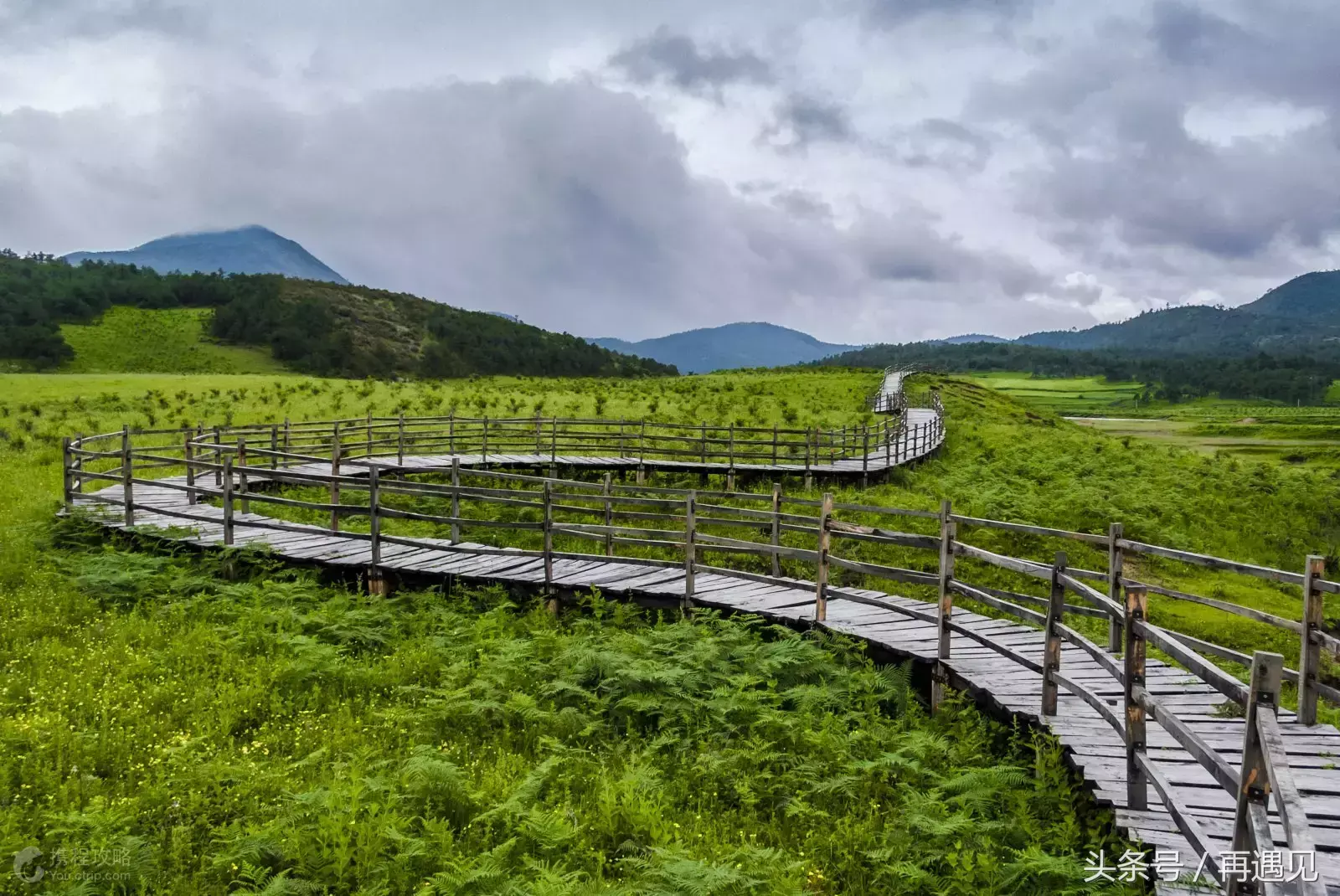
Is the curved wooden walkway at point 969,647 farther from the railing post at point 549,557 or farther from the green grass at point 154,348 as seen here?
the green grass at point 154,348

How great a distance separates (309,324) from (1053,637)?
377 feet

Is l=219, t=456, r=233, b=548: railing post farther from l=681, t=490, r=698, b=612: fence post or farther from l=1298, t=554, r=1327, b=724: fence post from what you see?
l=1298, t=554, r=1327, b=724: fence post

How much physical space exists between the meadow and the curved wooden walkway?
325 millimetres

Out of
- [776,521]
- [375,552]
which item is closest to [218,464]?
[375,552]

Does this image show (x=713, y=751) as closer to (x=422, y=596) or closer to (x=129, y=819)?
(x=129, y=819)

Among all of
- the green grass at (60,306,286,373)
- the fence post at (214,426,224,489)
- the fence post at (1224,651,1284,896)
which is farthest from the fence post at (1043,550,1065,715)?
the green grass at (60,306,286,373)

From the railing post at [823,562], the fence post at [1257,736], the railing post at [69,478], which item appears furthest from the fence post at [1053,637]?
the railing post at [69,478]

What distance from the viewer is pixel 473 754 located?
7066 mm

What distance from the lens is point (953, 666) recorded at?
8.42 m

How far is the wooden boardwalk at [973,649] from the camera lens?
5.33 meters

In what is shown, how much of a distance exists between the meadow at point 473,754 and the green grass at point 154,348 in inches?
3185

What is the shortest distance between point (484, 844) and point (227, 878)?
5.34 ft

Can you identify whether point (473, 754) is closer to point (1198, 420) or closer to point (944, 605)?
point (944, 605)

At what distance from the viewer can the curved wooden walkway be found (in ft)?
17.3
